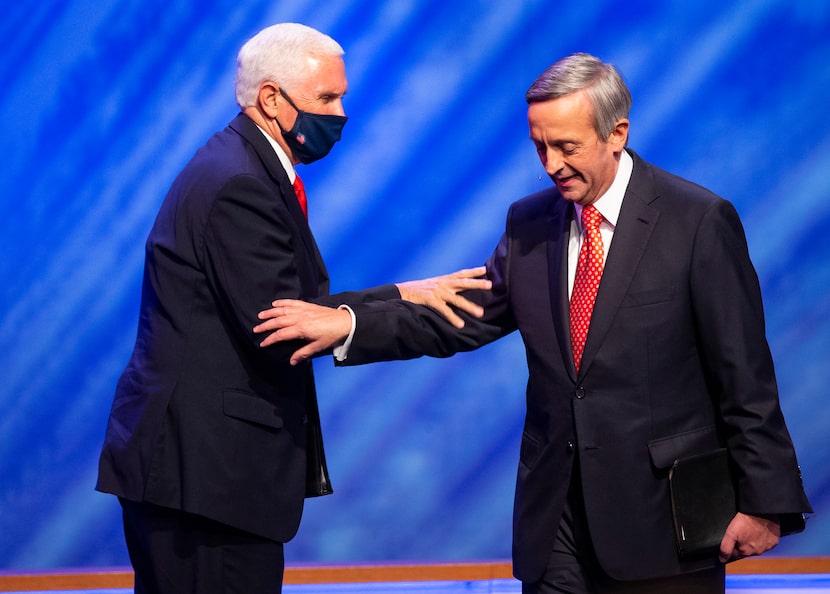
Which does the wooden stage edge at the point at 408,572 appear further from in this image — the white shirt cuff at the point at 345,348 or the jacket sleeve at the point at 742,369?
the jacket sleeve at the point at 742,369

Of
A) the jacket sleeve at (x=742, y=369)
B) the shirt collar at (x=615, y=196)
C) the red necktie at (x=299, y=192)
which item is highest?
the red necktie at (x=299, y=192)

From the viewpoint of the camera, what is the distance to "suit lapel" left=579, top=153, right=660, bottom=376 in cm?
202

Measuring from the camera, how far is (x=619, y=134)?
2.09m

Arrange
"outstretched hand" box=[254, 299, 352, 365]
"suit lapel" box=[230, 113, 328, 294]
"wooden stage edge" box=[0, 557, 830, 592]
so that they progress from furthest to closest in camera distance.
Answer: "wooden stage edge" box=[0, 557, 830, 592]
"suit lapel" box=[230, 113, 328, 294]
"outstretched hand" box=[254, 299, 352, 365]

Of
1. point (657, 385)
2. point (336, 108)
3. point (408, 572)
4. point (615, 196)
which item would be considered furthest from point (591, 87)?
point (408, 572)

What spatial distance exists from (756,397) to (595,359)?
0.99 feet

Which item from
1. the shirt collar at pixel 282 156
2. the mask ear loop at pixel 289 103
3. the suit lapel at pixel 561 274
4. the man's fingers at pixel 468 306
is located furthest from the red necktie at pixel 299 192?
the suit lapel at pixel 561 274

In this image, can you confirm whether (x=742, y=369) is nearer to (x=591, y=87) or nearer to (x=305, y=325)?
(x=591, y=87)

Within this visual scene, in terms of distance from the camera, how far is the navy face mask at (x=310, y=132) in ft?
8.05

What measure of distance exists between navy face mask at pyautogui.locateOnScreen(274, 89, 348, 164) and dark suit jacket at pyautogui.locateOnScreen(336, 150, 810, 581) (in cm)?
70

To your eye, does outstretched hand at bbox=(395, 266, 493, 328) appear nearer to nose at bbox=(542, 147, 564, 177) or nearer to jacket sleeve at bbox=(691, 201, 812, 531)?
nose at bbox=(542, 147, 564, 177)

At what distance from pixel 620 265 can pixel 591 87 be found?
1.15 ft

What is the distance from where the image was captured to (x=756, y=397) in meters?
1.96

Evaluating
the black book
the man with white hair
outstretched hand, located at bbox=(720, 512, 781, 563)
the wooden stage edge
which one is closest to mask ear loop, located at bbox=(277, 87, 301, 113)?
the man with white hair
